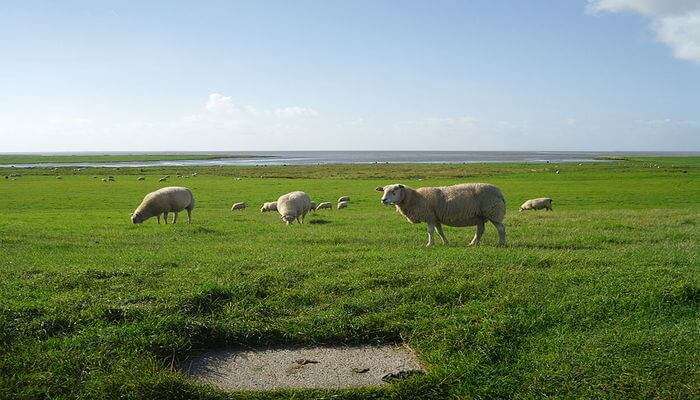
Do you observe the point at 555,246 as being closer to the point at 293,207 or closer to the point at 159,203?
the point at 293,207

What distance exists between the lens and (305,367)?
661 centimetres

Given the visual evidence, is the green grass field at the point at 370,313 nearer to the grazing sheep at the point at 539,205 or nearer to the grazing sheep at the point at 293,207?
the grazing sheep at the point at 293,207

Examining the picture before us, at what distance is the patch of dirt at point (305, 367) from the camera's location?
20.4ft

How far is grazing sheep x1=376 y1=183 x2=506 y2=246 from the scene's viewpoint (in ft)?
44.6

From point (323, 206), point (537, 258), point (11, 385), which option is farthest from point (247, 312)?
point (323, 206)

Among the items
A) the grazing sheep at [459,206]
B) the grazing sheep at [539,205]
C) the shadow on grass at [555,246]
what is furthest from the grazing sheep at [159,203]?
the grazing sheep at [539,205]

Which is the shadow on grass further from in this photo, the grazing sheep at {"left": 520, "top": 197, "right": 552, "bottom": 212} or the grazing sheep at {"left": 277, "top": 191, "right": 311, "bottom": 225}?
the grazing sheep at {"left": 520, "top": 197, "right": 552, "bottom": 212}

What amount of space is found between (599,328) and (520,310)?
3.57 ft

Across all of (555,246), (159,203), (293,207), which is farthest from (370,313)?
(159,203)

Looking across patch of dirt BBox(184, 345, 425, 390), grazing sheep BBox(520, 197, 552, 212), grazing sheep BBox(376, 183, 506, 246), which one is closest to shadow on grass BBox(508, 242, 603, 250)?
grazing sheep BBox(376, 183, 506, 246)

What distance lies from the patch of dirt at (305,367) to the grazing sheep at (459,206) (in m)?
6.81

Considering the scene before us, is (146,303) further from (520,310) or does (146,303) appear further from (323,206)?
(323,206)

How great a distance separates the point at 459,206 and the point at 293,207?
35.1 feet

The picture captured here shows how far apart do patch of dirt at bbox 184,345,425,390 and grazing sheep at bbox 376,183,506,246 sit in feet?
22.3
